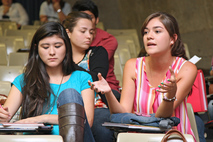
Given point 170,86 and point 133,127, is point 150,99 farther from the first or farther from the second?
point 133,127

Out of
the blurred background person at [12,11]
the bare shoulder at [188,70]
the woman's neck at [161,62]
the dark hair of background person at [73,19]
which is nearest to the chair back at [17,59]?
the dark hair of background person at [73,19]

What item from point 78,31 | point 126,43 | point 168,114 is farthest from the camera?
point 126,43

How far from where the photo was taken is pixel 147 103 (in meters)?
2.17

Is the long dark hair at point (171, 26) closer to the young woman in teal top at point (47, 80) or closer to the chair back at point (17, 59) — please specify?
the young woman in teal top at point (47, 80)

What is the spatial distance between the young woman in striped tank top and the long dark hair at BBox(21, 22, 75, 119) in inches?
14.7

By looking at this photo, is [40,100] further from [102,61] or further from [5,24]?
[5,24]

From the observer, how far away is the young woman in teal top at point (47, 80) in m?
2.05

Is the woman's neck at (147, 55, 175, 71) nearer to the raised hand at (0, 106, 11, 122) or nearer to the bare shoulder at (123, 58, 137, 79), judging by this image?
the bare shoulder at (123, 58, 137, 79)

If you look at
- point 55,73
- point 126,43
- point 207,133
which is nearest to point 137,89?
point 55,73

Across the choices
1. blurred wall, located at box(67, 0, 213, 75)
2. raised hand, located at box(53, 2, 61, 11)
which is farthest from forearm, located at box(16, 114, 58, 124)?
raised hand, located at box(53, 2, 61, 11)

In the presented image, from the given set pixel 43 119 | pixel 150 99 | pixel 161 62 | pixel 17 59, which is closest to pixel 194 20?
pixel 17 59

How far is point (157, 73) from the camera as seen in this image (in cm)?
225

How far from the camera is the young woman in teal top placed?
2.05 metres

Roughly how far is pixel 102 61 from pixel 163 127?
1002 millimetres
